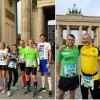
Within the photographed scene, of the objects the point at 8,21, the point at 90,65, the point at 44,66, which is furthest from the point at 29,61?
the point at 8,21

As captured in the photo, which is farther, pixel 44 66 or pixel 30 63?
pixel 30 63

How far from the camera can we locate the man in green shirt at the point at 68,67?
6.31 meters

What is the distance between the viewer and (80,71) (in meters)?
6.44

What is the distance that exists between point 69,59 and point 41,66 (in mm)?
3345

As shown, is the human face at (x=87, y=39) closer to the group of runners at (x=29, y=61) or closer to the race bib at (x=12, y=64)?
the group of runners at (x=29, y=61)

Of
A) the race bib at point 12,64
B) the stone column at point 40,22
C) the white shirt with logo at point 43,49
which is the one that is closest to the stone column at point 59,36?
the white shirt with logo at point 43,49

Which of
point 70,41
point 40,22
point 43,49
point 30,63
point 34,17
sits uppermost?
point 34,17

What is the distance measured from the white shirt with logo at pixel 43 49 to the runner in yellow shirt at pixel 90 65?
3.22 metres

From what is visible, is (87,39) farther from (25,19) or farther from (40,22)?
(40,22)

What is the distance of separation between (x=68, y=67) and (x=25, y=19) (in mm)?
22813

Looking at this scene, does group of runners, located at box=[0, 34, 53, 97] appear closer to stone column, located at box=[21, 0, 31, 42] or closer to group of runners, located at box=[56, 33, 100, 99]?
group of runners, located at box=[56, 33, 100, 99]

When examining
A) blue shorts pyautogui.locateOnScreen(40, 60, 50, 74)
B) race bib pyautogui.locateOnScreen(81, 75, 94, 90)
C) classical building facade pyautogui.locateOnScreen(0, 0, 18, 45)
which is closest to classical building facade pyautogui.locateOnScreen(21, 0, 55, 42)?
classical building facade pyautogui.locateOnScreen(0, 0, 18, 45)

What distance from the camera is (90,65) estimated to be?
6117mm

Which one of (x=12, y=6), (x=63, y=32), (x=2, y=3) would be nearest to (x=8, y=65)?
(x=63, y=32)
